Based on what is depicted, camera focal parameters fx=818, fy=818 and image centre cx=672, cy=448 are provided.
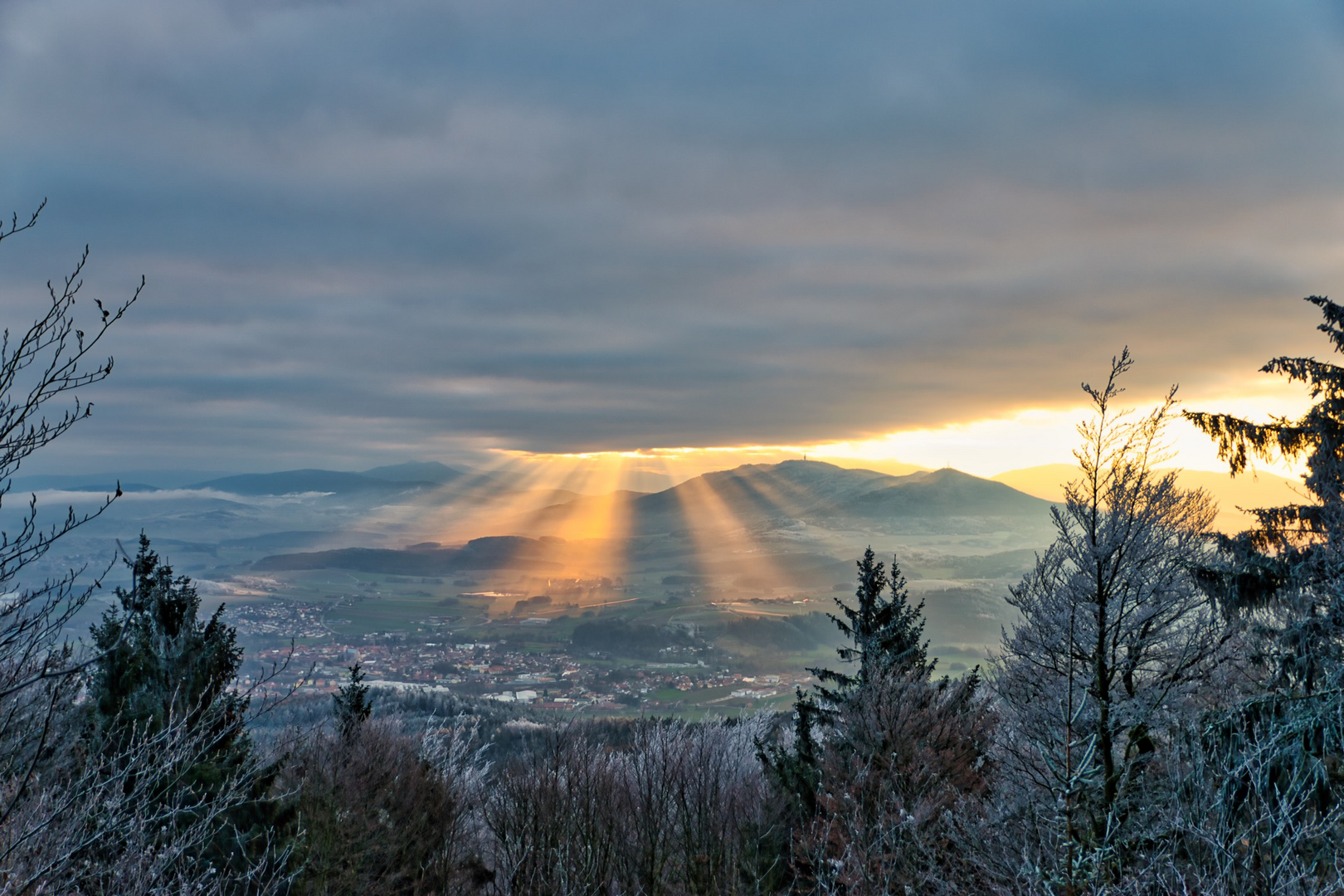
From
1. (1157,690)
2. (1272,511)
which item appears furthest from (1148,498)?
(1157,690)

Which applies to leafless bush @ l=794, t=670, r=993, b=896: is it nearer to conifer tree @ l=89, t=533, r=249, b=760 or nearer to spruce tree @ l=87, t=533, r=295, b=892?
spruce tree @ l=87, t=533, r=295, b=892

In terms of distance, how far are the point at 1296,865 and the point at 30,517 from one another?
18839 mm

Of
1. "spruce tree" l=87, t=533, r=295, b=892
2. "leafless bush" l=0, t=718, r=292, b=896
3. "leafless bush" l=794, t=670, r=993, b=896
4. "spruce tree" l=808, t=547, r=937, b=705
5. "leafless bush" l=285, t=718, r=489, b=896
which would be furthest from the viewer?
"spruce tree" l=808, t=547, r=937, b=705

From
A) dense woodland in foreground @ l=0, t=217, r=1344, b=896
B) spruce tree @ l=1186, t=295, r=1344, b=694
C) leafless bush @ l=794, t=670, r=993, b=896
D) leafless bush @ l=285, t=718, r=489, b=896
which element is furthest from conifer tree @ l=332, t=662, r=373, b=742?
spruce tree @ l=1186, t=295, r=1344, b=694

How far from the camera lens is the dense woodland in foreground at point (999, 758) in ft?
40.0

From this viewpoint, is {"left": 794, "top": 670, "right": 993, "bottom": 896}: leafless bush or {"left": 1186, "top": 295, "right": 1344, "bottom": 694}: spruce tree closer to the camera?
{"left": 1186, "top": 295, "right": 1344, "bottom": 694}: spruce tree

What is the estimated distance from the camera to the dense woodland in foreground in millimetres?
12188

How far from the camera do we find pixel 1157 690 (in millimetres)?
16750

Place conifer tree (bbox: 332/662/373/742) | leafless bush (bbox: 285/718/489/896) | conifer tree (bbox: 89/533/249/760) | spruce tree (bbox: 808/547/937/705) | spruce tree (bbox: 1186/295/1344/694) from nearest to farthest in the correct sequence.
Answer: spruce tree (bbox: 1186/295/1344/694), conifer tree (bbox: 89/533/249/760), leafless bush (bbox: 285/718/489/896), spruce tree (bbox: 808/547/937/705), conifer tree (bbox: 332/662/373/742)

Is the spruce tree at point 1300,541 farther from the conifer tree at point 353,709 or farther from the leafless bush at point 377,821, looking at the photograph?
the conifer tree at point 353,709

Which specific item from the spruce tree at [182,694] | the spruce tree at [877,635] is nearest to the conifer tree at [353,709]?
the spruce tree at [182,694]

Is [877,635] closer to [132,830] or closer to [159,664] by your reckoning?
[159,664]

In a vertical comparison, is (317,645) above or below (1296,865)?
below

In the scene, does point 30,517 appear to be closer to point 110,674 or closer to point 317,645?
point 110,674
